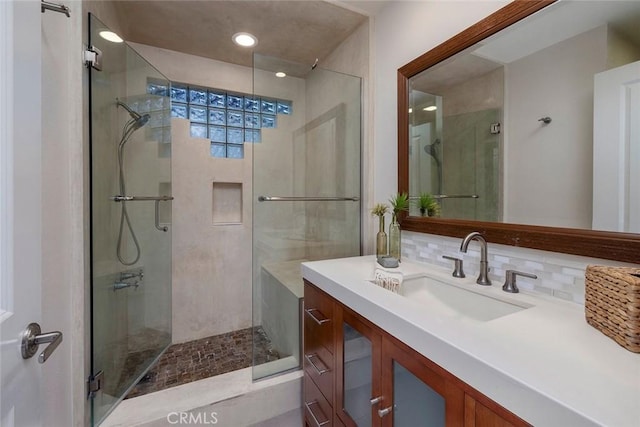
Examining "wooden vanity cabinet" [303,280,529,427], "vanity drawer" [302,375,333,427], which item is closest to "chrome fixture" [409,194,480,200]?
"wooden vanity cabinet" [303,280,529,427]

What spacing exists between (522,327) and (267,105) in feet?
6.23

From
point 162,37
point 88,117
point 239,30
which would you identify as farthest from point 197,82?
point 88,117

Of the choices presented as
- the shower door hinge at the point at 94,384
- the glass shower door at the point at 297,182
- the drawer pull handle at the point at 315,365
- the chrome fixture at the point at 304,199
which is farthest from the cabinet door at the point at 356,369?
the shower door hinge at the point at 94,384

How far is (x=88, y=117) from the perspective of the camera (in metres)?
1.30

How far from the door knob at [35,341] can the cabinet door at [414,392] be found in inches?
32.9

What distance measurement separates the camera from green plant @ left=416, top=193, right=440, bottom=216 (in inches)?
54.4

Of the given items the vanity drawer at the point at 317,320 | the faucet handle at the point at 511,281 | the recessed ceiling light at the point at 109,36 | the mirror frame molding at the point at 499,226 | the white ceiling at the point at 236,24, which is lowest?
the vanity drawer at the point at 317,320

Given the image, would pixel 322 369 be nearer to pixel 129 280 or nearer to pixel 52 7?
pixel 129 280

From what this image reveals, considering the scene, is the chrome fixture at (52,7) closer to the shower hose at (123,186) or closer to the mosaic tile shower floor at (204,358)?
the shower hose at (123,186)

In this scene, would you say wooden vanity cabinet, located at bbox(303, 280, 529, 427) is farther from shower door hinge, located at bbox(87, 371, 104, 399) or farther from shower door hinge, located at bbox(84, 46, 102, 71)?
shower door hinge, located at bbox(84, 46, 102, 71)

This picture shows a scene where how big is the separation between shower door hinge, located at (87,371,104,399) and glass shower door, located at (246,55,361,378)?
82 cm

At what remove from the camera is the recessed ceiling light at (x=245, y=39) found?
203 cm

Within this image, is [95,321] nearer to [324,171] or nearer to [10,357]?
[10,357]

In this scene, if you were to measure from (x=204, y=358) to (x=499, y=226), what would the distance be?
7.36ft
